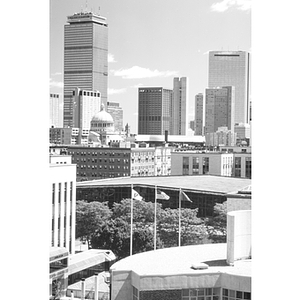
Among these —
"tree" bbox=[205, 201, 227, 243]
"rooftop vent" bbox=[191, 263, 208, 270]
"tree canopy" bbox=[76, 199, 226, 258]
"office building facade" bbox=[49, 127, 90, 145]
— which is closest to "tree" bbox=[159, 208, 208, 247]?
"tree canopy" bbox=[76, 199, 226, 258]

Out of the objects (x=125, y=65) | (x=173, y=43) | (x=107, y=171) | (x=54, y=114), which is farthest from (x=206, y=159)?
(x=125, y=65)

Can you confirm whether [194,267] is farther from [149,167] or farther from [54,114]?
[149,167]

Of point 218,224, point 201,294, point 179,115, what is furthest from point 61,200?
point 218,224

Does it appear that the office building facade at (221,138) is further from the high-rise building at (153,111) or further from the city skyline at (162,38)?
the high-rise building at (153,111)

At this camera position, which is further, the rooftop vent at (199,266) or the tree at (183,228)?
the tree at (183,228)

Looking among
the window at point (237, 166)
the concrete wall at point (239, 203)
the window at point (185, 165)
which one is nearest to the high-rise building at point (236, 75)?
the window at point (237, 166)

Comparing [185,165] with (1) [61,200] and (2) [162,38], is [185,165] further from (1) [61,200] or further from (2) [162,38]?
(2) [162,38]
